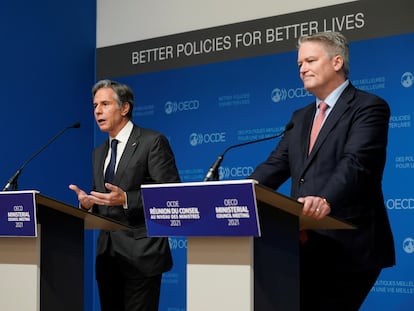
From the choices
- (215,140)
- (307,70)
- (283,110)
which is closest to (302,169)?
(307,70)

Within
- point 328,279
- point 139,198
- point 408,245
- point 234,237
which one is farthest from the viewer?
point 408,245

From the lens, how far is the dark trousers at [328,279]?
3.08 meters

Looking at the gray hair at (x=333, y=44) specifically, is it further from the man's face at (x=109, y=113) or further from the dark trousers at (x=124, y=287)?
the dark trousers at (x=124, y=287)

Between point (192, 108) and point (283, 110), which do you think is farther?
point (192, 108)

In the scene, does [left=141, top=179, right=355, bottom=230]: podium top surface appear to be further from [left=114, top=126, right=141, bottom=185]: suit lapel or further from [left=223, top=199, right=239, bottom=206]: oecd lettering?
[left=114, top=126, right=141, bottom=185]: suit lapel

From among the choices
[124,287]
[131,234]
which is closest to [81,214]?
[131,234]

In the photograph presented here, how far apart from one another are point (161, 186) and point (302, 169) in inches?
30.2

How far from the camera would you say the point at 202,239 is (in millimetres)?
2762

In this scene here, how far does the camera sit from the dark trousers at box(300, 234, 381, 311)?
3084 mm

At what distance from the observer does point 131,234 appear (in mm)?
4066

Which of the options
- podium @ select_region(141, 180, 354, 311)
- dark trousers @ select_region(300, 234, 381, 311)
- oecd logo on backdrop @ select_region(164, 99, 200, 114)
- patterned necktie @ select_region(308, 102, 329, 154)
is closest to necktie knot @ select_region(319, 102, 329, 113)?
patterned necktie @ select_region(308, 102, 329, 154)

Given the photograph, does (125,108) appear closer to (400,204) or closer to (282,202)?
(282,202)

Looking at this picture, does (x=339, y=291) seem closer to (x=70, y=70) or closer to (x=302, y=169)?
(x=302, y=169)

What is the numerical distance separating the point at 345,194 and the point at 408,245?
242 centimetres
